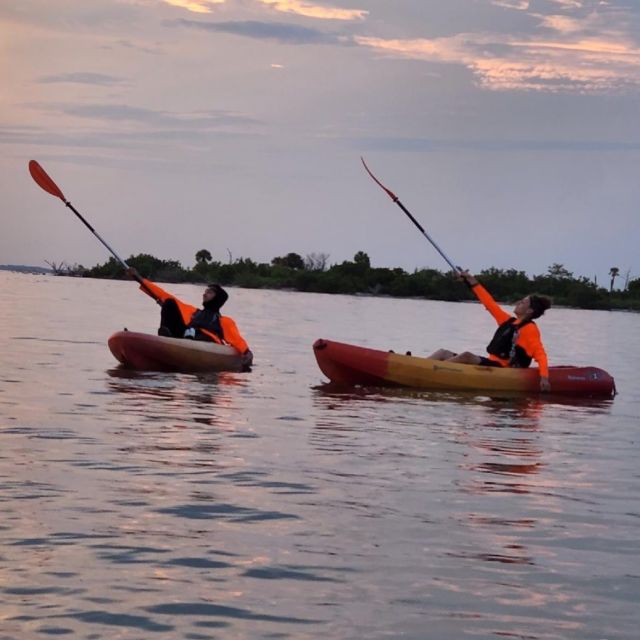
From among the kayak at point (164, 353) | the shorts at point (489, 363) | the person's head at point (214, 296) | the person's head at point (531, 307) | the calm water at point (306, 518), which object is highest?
the person's head at point (531, 307)

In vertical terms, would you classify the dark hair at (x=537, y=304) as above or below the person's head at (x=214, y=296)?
above

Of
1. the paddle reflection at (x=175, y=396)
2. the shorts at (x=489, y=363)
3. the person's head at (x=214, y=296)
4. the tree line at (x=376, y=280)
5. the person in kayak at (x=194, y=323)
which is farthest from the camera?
the tree line at (x=376, y=280)

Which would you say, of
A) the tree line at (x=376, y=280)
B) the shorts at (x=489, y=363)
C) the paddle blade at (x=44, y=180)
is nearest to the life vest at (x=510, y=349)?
the shorts at (x=489, y=363)

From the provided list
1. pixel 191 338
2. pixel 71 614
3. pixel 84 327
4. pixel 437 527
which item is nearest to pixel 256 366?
pixel 191 338

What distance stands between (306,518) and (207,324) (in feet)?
28.0

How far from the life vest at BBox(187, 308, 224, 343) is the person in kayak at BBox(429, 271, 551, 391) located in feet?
8.16

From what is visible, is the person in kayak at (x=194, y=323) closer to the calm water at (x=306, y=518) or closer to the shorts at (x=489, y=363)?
the calm water at (x=306, y=518)

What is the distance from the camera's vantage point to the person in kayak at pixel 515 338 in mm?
13227

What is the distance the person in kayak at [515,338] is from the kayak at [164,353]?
8.04 ft

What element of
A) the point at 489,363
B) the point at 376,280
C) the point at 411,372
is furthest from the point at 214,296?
the point at 376,280

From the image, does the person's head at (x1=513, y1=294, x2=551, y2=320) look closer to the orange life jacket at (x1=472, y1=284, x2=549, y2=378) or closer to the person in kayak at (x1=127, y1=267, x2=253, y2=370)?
the orange life jacket at (x1=472, y1=284, x2=549, y2=378)

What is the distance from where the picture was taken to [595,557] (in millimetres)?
5562

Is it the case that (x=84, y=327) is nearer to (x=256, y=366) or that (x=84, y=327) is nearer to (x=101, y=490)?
(x=256, y=366)

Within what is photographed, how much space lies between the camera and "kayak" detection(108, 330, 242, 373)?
13.8 meters
